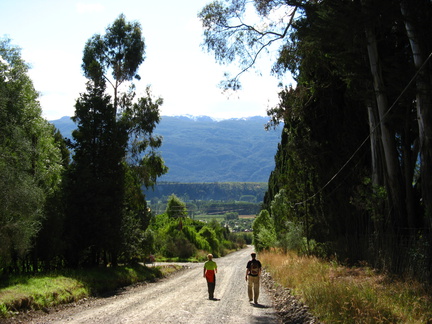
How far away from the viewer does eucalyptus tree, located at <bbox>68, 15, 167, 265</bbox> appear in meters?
23.5

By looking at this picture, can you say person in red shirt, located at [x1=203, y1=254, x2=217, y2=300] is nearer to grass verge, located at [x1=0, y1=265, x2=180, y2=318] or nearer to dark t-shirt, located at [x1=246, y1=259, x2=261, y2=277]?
dark t-shirt, located at [x1=246, y1=259, x2=261, y2=277]

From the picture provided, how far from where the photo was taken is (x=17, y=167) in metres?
17.9

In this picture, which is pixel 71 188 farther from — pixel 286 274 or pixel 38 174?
pixel 286 274

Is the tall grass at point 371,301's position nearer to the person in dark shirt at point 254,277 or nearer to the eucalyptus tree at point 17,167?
the person in dark shirt at point 254,277

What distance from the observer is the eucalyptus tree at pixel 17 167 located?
16.8 m

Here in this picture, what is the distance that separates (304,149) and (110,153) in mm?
10884

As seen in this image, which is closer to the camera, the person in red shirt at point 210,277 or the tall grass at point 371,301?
the tall grass at point 371,301

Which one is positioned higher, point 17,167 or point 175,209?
point 17,167

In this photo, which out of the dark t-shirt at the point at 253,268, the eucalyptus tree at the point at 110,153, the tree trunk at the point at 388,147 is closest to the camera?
the dark t-shirt at the point at 253,268

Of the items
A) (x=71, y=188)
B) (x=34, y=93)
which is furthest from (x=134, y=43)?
(x=71, y=188)

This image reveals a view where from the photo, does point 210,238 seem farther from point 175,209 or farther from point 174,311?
point 174,311

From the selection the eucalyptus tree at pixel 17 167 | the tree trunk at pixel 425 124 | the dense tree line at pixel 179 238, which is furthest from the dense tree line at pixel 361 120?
the dense tree line at pixel 179 238

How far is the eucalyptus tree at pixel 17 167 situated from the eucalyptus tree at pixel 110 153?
214 centimetres

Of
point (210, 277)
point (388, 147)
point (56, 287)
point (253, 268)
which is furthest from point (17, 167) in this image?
point (388, 147)
